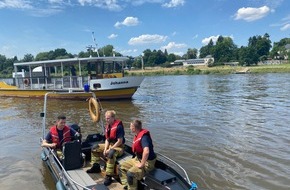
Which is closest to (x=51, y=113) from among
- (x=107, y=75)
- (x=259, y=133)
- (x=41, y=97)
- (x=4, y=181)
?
(x=107, y=75)

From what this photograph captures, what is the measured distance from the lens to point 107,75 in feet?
77.4

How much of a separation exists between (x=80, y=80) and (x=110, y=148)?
17497 mm

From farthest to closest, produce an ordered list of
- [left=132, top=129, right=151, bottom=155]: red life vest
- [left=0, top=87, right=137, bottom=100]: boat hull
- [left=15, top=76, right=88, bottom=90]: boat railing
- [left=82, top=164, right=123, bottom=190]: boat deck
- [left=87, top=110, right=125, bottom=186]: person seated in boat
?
[left=15, top=76, right=88, bottom=90]: boat railing, [left=0, top=87, right=137, bottom=100]: boat hull, [left=87, top=110, right=125, bottom=186]: person seated in boat, [left=82, top=164, right=123, bottom=190]: boat deck, [left=132, top=129, right=151, bottom=155]: red life vest

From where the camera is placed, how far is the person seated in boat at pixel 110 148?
252 inches

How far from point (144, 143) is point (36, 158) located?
5.83 meters

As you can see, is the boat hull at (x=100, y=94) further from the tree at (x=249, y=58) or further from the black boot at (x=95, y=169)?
the tree at (x=249, y=58)

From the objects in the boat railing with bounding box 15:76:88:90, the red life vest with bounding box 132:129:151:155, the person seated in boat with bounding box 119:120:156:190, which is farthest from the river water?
the boat railing with bounding box 15:76:88:90

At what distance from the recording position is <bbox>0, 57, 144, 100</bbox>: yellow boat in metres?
22.2

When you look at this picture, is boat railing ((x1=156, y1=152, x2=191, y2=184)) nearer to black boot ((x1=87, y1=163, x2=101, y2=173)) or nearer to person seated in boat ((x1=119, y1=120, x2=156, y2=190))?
person seated in boat ((x1=119, y1=120, x2=156, y2=190))

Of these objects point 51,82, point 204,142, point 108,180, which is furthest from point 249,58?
point 108,180

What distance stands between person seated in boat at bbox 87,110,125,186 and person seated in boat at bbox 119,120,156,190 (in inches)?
23.3

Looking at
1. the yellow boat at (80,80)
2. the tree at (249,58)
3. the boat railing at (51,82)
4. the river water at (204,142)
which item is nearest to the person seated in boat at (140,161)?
the river water at (204,142)

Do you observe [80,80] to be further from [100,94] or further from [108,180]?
[108,180]

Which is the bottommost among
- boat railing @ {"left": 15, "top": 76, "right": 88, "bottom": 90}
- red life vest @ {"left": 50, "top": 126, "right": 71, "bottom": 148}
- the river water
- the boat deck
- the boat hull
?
the river water
